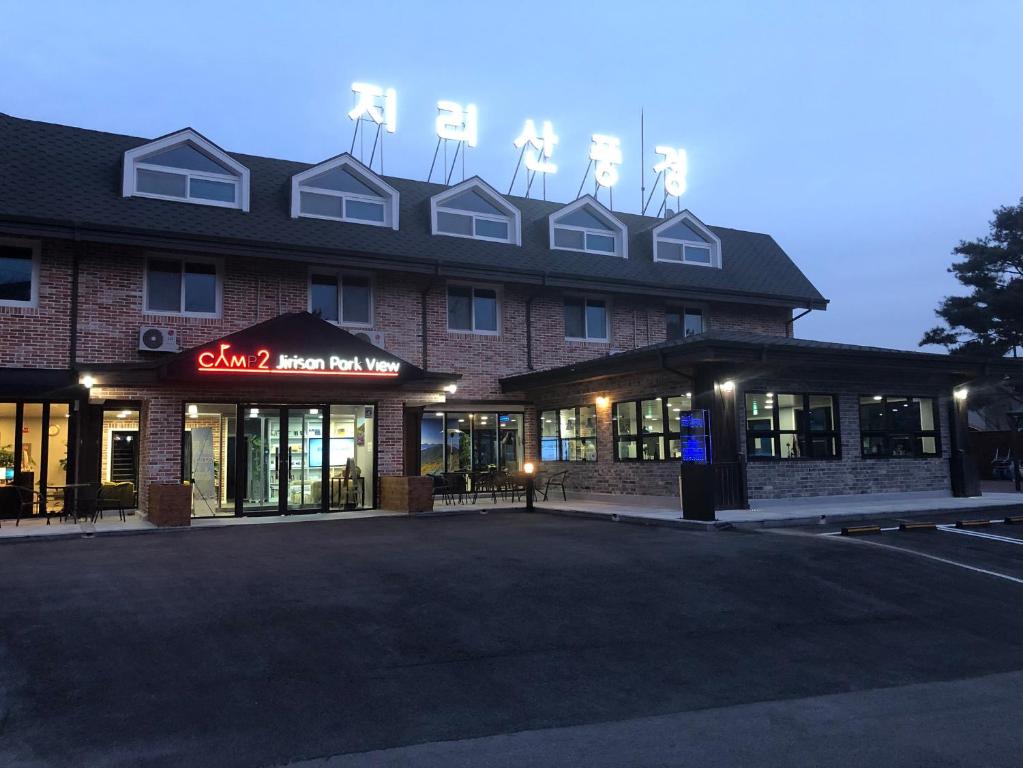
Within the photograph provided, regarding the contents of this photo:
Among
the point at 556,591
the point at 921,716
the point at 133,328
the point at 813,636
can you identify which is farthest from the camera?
the point at 133,328

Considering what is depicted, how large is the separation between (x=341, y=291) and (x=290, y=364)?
374 centimetres

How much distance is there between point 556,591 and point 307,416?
1010cm

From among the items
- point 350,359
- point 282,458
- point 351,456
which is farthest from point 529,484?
point 282,458

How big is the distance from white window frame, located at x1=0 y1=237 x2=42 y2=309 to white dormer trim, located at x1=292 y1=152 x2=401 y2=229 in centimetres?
541

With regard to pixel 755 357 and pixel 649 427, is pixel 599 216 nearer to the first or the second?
A: pixel 649 427

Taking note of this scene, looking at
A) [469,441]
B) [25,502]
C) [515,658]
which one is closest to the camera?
[515,658]

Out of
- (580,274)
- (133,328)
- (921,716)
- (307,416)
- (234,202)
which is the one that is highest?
(234,202)

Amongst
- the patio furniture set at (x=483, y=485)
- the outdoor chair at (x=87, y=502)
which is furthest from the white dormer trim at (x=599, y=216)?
the outdoor chair at (x=87, y=502)

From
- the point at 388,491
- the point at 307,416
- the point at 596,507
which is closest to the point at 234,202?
the point at 307,416

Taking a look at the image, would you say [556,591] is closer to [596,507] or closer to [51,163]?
[596,507]

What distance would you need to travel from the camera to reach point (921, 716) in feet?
16.1

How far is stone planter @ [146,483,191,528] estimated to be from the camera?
1424cm

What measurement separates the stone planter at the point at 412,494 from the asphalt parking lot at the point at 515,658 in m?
5.69

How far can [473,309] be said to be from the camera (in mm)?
19562
